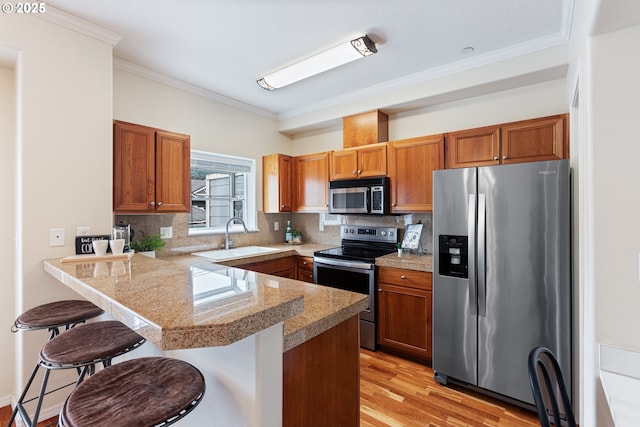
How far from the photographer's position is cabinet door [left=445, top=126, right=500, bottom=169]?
2.55 metres

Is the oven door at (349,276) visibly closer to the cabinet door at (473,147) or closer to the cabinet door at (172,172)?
the cabinet door at (473,147)

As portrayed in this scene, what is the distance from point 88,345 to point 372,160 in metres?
2.74

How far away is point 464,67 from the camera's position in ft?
8.88

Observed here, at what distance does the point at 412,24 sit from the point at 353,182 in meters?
1.57

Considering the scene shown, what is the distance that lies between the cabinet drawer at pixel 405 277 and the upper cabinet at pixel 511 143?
41.0 inches

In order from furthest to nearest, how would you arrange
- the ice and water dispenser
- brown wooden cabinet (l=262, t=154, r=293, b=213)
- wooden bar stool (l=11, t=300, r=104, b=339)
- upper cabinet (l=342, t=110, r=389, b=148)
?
brown wooden cabinet (l=262, t=154, r=293, b=213) → upper cabinet (l=342, t=110, r=389, b=148) → the ice and water dispenser → wooden bar stool (l=11, t=300, r=104, b=339)

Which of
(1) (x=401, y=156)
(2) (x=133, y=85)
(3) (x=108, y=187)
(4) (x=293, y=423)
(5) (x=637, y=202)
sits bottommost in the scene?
(4) (x=293, y=423)

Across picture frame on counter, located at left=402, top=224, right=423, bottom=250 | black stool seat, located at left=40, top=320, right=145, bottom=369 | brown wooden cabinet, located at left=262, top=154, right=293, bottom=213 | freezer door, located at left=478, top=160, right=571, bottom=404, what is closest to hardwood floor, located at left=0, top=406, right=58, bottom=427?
black stool seat, located at left=40, top=320, right=145, bottom=369

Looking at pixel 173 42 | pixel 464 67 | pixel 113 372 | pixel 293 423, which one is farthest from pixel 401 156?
pixel 113 372

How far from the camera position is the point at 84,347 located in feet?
4.25

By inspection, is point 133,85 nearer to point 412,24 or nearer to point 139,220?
point 139,220

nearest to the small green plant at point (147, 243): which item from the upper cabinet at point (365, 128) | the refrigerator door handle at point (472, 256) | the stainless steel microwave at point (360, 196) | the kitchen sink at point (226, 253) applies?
the kitchen sink at point (226, 253)

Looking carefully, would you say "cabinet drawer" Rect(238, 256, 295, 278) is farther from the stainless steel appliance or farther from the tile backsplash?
the tile backsplash

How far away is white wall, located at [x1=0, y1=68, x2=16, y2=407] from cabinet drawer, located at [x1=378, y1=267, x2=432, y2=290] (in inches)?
114
